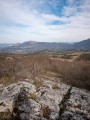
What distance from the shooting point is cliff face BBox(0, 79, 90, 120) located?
61.4ft

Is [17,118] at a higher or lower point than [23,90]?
lower

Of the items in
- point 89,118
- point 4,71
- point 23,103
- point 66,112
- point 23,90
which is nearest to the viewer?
point 89,118

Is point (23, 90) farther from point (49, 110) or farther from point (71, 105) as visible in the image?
point (71, 105)

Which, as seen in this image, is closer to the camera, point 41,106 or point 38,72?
point 41,106

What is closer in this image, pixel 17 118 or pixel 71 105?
pixel 17 118

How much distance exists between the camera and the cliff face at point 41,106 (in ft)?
61.4

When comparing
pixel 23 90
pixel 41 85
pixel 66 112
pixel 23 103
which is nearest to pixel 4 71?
pixel 41 85

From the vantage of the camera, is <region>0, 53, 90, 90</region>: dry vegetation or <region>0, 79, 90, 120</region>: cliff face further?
<region>0, 53, 90, 90</region>: dry vegetation

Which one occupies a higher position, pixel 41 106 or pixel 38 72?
pixel 41 106

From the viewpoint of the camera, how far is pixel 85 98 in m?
24.8

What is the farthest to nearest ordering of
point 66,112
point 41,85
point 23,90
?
point 41,85 < point 23,90 < point 66,112

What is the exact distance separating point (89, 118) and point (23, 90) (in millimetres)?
9768

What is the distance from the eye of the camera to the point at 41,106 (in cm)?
2062

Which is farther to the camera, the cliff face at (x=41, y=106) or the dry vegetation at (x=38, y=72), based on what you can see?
the dry vegetation at (x=38, y=72)
